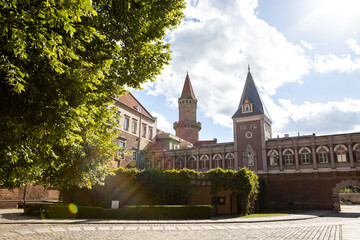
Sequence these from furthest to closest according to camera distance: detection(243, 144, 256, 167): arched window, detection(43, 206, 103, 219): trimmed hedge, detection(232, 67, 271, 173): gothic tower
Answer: detection(243, 144, 256, 167): arched window, detection(232, 67, 271, 173): gothic tower, detection(43, 206, 103, 219): trimmed hedge

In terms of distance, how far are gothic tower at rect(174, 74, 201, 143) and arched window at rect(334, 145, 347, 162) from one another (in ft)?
116

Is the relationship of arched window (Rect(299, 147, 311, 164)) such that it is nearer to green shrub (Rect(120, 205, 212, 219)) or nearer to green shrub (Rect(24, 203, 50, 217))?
green shrub (Rect(120, 205, 212, 219))

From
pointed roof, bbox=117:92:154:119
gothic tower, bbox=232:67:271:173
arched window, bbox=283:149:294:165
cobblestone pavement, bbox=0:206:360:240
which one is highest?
pointed roof, bbox=117:92:154:119

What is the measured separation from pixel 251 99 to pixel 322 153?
44.1 feet

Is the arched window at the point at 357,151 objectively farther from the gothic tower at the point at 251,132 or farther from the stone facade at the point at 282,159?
the gothic tower at the point at 251,132

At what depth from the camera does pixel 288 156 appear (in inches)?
1444

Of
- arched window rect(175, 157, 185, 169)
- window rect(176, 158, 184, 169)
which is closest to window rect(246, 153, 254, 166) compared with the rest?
arched window rect(175, 157, 185, 169)

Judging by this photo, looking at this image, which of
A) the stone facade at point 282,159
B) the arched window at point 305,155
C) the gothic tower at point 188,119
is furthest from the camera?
the gothic tower at point 188,119

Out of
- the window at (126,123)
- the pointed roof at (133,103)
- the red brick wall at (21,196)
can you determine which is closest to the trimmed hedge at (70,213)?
the red brick wall at (21,196)

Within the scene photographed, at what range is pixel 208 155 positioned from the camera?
42844 mm

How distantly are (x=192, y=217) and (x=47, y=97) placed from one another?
17596mm

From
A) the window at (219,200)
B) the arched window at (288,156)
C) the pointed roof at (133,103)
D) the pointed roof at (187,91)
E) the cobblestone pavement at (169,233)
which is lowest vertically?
the cobblestone pavement at (169,233)

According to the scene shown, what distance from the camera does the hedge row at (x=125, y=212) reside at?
2042 cm

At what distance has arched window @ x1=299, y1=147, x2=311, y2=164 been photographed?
3534 centimetres
